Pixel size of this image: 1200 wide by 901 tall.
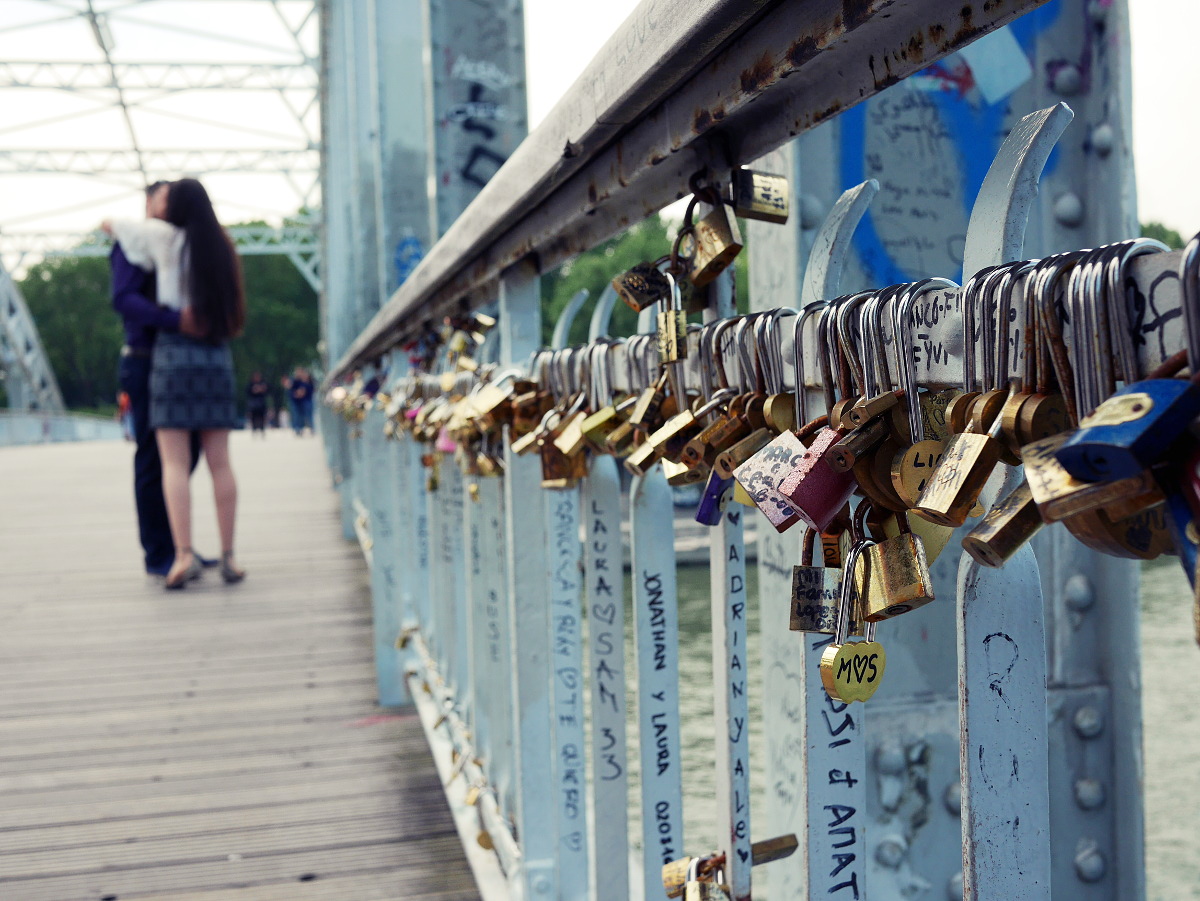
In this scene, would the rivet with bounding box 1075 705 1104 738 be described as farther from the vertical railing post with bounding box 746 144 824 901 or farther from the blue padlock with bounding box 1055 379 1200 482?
the blue padlock with bounding box 1055 379 1200 482

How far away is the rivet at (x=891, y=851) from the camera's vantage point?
127 cm

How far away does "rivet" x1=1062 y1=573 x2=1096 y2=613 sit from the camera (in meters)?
1.34

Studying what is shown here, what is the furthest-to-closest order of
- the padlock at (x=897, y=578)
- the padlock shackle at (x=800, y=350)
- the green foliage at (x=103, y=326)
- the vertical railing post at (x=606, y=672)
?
1. the green foliage at (x=103, y=326)
2. the vertical railing post at (x=606, y=672)
3. the padlock shackle at (x=800, y=350)
4. the padlock at (x=897, y=578)

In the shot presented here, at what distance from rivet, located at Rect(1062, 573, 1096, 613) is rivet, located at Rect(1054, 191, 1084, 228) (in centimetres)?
41

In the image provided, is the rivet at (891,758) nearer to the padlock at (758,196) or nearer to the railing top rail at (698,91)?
the railing top rail at (698,91)

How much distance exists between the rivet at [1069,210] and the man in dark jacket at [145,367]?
3.85 m

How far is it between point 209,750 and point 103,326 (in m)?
61.3

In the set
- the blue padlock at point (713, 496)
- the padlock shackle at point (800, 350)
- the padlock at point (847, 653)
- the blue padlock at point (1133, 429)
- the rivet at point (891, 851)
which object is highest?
the padlock shackle at point (800, 350)

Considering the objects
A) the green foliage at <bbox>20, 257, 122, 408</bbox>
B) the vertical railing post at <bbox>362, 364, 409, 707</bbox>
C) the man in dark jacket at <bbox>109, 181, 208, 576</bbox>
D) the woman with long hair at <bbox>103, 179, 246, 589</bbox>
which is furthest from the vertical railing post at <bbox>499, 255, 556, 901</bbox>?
the green foliage at <bbox>20, 257, 122, 408</bbox>

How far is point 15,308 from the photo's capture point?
36938mm

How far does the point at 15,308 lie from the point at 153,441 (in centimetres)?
3668

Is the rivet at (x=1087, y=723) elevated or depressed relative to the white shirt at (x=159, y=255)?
depressed

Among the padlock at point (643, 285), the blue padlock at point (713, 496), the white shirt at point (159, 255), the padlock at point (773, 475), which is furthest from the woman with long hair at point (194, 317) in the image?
the padlock at point (773, 475)

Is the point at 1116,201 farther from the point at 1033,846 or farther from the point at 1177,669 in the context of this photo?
the point at 1177,669
